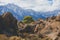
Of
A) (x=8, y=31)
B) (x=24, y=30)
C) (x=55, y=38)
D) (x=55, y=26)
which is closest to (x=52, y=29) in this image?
(x=55, y=26)

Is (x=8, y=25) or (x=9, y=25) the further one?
(x=9, y=25)

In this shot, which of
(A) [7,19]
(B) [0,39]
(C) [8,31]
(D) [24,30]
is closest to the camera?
(B) [0,39]

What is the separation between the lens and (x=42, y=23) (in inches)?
2960

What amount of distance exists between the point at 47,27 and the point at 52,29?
107 inches

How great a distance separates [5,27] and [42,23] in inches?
1148

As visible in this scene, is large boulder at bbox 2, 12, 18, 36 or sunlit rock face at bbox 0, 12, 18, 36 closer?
sunlit rock face at bbox 0, 12, 18, 36

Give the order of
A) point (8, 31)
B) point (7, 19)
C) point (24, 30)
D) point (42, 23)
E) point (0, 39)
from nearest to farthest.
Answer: point (0, 39)
point (8, 31)
point (7, 19)
point (24, 30)
point (42, 23)

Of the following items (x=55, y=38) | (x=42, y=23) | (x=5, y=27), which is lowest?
(x=42, y=23)

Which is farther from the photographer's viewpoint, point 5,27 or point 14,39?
point 5,27

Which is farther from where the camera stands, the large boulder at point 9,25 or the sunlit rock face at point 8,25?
the large boulder at point 9,25

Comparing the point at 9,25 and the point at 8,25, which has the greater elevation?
the point at 8,25

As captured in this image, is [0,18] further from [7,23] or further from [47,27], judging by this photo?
[47,27]

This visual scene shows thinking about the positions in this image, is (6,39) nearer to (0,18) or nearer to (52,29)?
(0,18)

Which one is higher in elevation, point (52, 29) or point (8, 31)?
point (8, 31)
